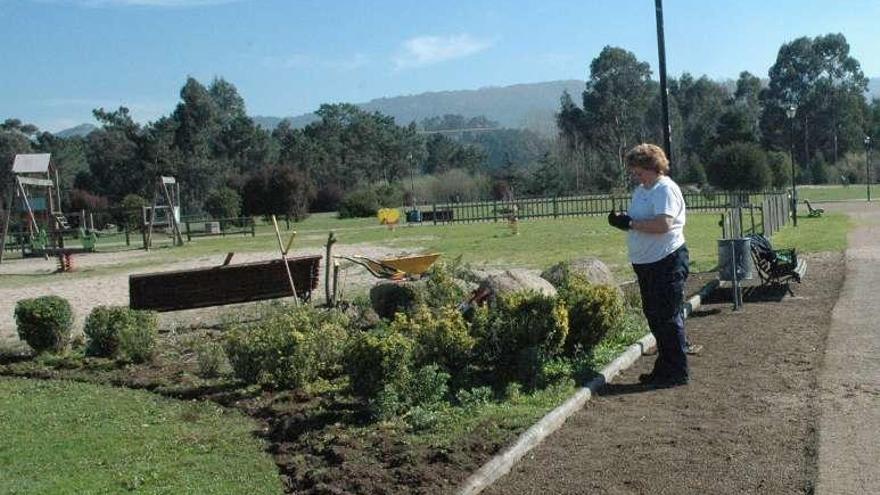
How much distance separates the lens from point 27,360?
418 inches

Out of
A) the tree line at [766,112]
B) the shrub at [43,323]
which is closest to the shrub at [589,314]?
the shrub at [43,323]

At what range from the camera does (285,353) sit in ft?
26.8

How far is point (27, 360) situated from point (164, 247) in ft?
89.0

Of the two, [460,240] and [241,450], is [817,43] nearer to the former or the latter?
[460,240]

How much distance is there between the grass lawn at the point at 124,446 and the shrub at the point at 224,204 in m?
47.9

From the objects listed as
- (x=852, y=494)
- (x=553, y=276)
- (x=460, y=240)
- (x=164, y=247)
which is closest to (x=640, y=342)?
(x=553, y=276)

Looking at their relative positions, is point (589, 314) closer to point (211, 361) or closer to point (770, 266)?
point (211, 361)

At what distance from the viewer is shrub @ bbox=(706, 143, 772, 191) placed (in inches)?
2147

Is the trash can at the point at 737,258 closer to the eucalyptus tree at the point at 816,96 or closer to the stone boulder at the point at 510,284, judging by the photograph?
the stone boulder at the point at 510,284

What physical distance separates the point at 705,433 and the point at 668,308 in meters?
1.55

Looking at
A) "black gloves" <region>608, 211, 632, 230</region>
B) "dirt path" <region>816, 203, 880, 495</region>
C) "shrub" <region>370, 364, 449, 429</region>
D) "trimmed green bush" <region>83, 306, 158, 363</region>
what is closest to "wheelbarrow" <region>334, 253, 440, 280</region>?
"trimmed green bush" <region>83, 306, 158, 363</region>

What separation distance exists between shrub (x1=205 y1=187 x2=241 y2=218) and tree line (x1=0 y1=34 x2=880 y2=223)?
111 mm

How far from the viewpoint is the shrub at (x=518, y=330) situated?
7730mm

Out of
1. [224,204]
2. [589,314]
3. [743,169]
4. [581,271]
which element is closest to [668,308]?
[589,314]
